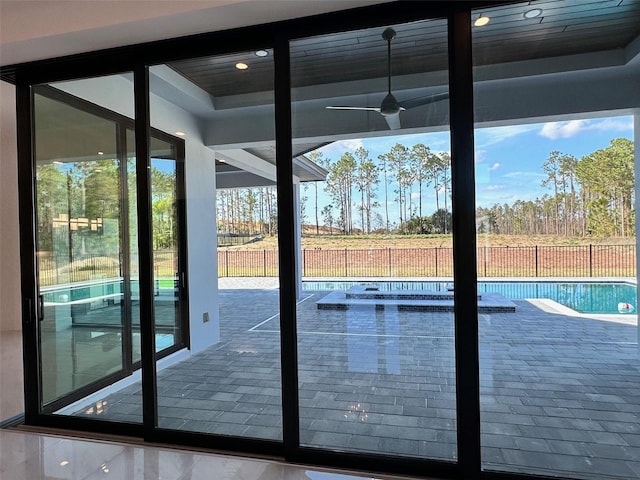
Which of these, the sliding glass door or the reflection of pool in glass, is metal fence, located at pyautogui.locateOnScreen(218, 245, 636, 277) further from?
the sliding glass door

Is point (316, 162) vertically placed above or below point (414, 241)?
above

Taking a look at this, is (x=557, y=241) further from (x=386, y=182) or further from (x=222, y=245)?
(x=222, y=245)

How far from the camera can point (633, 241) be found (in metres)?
2.84

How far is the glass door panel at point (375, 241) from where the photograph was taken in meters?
2.73

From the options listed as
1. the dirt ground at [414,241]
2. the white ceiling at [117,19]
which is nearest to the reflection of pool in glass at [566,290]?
the dirt ground at [414,241]

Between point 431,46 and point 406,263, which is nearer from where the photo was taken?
point 431,46

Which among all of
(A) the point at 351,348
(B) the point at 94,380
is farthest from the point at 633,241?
(B) the point at 94,380

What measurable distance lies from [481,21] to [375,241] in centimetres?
172

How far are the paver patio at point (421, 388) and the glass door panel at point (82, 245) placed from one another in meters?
0.36

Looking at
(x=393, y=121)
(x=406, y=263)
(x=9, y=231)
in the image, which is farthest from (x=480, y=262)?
(x=9, y=231)

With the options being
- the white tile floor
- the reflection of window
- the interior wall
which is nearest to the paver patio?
the white tile floor

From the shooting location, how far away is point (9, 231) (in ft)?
18.0

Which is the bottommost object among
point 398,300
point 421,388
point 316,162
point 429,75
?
point 421,388

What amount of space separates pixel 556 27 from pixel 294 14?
236 cm
